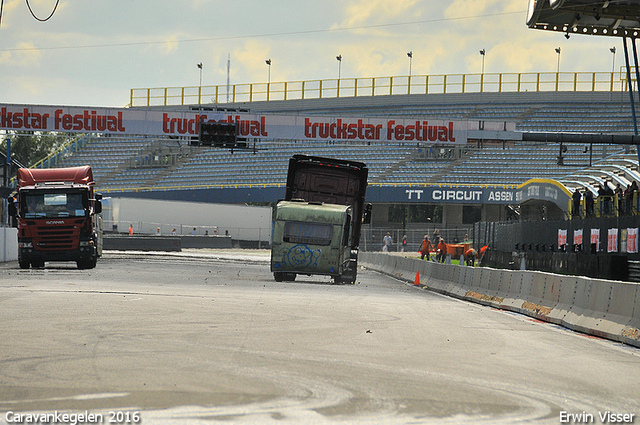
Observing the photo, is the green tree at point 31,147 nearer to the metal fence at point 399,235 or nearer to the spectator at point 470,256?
the metal fence at point 399,235

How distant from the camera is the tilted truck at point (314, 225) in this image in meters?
24.8

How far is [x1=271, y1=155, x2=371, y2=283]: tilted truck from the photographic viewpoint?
977 inches

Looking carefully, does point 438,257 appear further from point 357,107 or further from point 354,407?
point 354,407

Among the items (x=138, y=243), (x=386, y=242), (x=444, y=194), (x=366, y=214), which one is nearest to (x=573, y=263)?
(x=366, y=214)

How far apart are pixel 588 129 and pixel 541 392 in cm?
5906

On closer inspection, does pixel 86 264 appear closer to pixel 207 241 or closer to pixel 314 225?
pixel 314 225

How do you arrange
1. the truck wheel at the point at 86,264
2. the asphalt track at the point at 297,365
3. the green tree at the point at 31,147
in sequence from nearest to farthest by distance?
1. the asphalt track at the point at 297,365
2. the truck wheel at the point at 86,264
3. the green tree at the point at 31,147

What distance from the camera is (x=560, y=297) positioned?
49.0ft

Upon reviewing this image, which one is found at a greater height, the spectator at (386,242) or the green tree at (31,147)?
the green tree at (31,147)

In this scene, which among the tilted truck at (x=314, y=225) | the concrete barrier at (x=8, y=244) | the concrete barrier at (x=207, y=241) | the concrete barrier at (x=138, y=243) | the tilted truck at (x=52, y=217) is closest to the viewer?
the tilted truck at (x=314, y=225)

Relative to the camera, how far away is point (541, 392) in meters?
7.27

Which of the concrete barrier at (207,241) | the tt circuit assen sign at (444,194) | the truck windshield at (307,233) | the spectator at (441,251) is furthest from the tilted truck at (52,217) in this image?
the tt circuit assen sign at (444,194)

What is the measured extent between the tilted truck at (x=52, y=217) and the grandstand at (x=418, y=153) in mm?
30392

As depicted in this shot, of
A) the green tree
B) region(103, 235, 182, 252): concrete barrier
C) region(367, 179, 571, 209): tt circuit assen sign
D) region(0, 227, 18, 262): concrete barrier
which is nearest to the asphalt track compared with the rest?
region(0, 227, 18, 262): concrete barrier
